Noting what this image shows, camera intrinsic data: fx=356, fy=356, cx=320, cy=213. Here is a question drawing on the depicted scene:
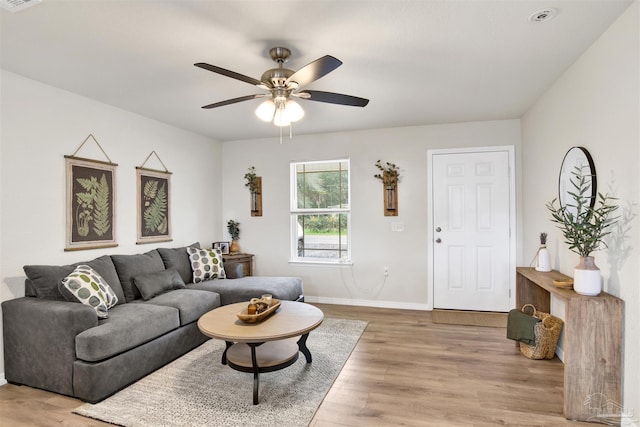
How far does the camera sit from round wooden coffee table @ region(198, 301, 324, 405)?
246 centimetres

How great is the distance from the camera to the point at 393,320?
169 inches

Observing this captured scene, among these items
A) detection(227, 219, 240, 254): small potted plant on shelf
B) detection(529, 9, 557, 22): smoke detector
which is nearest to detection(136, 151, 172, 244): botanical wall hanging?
detection(227, 219, 240, 254): small potted plant on shelf

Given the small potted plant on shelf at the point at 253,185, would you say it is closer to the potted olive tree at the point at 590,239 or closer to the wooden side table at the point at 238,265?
the wooden side table at the point at 238,265

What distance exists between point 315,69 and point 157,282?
106 inches

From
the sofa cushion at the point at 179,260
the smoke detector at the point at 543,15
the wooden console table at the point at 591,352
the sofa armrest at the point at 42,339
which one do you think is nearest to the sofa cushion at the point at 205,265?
the sofa cushion at the point at 179,260

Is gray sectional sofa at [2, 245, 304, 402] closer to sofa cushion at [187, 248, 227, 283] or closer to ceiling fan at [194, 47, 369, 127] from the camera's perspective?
sofa cushion at [187, 248, 227, 283]

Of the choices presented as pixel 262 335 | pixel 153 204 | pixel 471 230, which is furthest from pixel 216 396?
pixel 471 230

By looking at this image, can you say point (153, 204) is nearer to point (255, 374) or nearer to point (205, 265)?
point (205, 265)

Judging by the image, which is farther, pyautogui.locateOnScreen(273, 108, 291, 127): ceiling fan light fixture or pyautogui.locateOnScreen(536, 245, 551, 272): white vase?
pyautogui.locateOnScreen(536, 245, 551, 272): white vase

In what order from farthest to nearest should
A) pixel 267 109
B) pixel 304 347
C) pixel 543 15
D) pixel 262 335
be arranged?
pixel 304 347 < pixel 267 109 < pixel 262 335 < pixel 543 15

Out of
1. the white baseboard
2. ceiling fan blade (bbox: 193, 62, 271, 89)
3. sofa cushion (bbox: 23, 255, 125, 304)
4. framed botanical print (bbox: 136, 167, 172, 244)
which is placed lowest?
the white baseboard

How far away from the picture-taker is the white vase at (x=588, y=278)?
7.54ft

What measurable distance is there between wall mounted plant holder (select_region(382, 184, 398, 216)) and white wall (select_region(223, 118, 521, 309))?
0.22 feet

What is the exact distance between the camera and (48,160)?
3.15 meters
